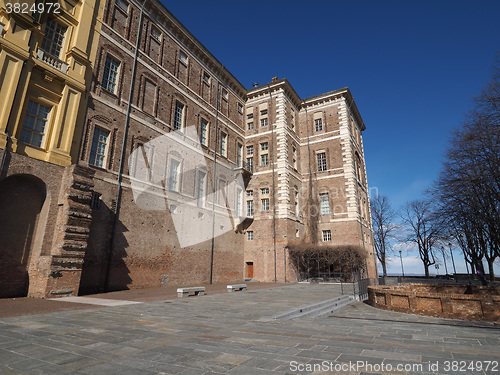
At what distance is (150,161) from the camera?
1944cm

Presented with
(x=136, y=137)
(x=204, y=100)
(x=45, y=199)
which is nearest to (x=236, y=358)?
(x=45, y=199)

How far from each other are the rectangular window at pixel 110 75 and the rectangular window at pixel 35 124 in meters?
4.32

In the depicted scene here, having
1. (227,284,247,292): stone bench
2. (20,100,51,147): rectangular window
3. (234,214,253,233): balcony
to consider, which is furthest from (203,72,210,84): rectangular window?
(227,284,247,292): stone bench

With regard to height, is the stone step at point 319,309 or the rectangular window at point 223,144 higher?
the rectangular window at point 223,144

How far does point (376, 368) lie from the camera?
155 inches

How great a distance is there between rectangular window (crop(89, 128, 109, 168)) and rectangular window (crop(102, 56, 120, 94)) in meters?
2.98

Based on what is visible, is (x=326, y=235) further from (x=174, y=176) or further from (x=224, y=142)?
(x=174, y=176)

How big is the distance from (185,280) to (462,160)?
66.5ft

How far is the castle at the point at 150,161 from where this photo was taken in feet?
41.3

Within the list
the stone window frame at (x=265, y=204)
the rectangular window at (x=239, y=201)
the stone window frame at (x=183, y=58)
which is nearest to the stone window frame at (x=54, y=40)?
the stone window frame at (x=183, y=58)

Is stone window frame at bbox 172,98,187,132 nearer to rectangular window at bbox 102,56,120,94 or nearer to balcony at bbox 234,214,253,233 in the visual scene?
rectangular window at bbox 102,56,120,94

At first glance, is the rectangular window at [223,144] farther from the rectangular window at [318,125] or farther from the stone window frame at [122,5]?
→ the stone window frame at [122,5]

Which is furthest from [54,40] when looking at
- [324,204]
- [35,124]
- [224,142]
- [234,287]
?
[324,204]

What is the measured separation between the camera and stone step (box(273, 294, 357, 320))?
8544mm
